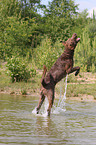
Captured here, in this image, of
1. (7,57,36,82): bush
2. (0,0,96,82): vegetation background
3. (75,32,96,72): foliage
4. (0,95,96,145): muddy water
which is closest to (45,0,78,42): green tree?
(0,0,96,82): vegetation background

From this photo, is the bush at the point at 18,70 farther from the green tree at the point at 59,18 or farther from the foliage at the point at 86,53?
the green tree at the point at 59,18

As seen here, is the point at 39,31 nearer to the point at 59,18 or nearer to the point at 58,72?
the point at 59,18

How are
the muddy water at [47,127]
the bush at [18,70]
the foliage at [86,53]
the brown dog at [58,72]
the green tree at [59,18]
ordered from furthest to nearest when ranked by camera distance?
the green tree at [59,18], the foliage at [86,53], the bush at [18,70], the brown dog at [58,72], the muddy water at [47,127]

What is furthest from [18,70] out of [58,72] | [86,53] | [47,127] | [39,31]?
[39,31]

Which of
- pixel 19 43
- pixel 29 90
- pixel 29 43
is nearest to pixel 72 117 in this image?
pixel 29 90

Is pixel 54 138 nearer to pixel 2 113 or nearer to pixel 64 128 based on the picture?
pixel 64 128

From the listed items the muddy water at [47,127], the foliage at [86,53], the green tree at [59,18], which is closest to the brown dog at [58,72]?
the muddy water at [47,127]

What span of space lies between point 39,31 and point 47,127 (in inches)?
1324

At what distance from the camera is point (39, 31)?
135 feet

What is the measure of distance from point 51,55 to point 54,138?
607 inches

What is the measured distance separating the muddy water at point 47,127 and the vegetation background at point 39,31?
→ 11836 mm

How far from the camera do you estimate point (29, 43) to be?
130 ft

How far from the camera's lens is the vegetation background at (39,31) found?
28391 mm

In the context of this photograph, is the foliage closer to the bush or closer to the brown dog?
the bush
